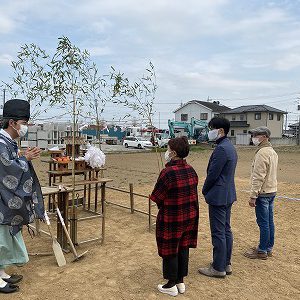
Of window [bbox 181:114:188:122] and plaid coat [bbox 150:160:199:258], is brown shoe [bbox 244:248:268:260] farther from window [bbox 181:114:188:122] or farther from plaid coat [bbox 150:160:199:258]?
window [bbox 181:114:188:122]

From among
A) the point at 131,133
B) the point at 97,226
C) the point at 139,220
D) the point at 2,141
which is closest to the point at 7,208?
the point at 2,141

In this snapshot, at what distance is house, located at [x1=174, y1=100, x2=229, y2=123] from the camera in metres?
49.5

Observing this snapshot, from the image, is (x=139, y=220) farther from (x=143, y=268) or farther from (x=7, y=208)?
(x=7, y=208)

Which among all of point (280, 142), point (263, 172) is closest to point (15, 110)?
point (263, 172)

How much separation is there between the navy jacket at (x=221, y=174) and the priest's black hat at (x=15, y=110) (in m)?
1.98

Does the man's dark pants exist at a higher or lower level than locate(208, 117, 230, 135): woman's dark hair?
lower

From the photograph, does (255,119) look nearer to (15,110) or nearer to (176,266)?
(176,266)

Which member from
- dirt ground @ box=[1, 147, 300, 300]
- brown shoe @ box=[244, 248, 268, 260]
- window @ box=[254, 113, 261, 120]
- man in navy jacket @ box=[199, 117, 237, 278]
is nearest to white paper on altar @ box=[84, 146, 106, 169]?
dirt ground @ box=[1, 147, 300, 300]

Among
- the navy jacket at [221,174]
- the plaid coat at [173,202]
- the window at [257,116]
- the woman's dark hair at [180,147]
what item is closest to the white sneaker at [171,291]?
the plaid coat at [173,202]

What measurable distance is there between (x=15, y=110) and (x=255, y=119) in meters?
44.4

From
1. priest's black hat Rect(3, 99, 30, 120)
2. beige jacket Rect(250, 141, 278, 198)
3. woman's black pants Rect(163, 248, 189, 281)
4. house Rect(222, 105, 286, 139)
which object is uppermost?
house Rect(222, 105, 286, 139)

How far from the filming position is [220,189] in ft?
11.7

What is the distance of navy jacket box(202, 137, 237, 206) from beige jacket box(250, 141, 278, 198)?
52 cm

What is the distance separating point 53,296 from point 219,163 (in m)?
2.06
